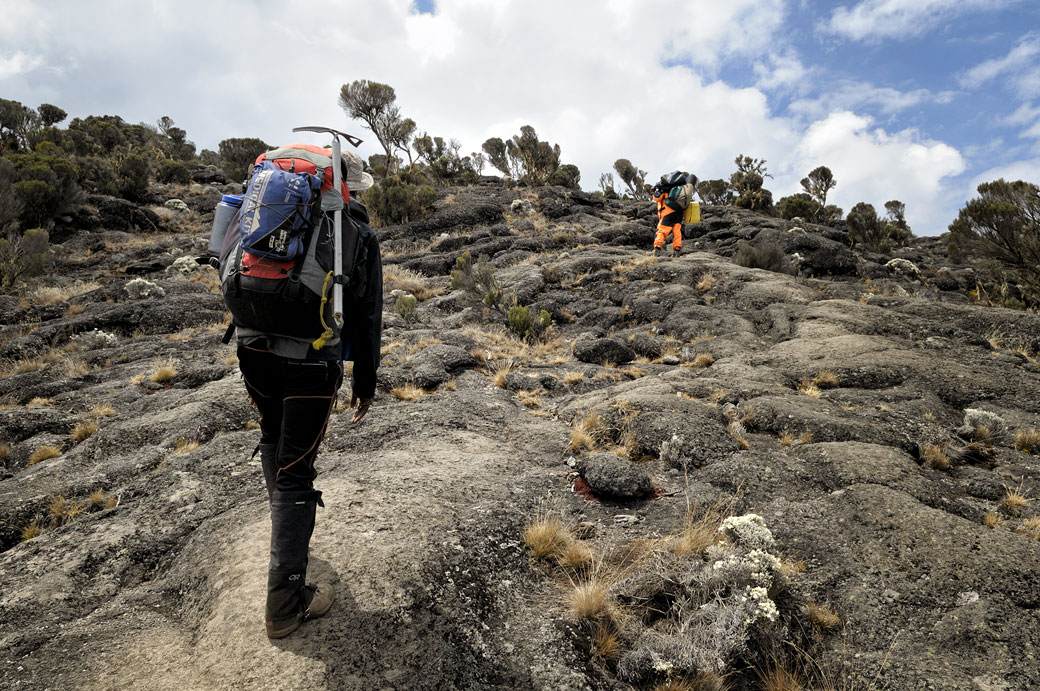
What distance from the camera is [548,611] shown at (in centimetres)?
270

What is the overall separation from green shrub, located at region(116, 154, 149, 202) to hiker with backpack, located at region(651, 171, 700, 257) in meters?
23.3

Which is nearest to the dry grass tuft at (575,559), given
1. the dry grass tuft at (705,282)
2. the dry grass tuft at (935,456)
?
the dry grass tuft at (935,456)

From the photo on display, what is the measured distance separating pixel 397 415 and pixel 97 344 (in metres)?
6.94

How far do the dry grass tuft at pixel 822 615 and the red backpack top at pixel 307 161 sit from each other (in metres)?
3.26

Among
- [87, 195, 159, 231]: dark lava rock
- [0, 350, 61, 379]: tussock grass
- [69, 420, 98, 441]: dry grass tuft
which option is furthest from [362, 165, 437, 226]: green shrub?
[69, 420, 98, 441]: dry grass tuft

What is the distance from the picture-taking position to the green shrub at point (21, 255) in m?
12.2

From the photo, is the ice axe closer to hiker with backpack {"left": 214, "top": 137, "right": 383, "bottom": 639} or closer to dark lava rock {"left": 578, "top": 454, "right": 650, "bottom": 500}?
hiker with backpack {"left": 214, "top": 137, "right": 383, "bottom": 639}

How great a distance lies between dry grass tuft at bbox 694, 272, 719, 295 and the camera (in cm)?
1031

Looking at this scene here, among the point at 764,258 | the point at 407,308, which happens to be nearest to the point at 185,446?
the point at 407,308

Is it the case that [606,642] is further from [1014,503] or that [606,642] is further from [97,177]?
[97,177]

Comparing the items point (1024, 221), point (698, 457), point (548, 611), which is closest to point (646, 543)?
point (548, 611)

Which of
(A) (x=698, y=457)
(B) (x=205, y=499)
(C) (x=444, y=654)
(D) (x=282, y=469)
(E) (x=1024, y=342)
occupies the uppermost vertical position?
(E) (x=1024, y=342)

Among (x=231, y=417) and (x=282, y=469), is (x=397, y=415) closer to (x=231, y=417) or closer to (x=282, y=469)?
(x=231, y=417)

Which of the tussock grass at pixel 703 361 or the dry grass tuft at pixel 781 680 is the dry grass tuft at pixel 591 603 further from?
the tussock grass at pixel 703 361
